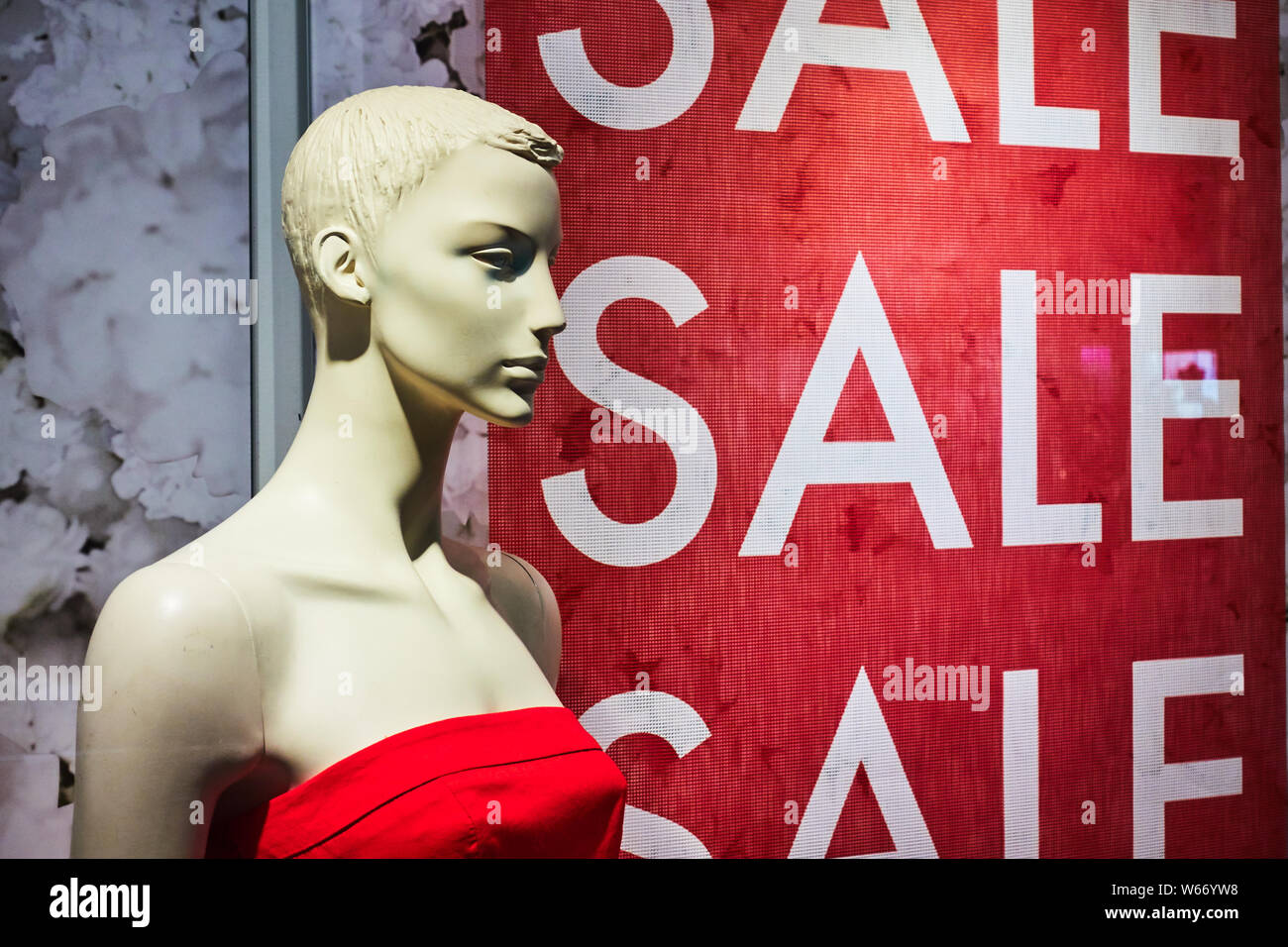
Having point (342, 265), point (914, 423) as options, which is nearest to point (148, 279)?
point (342, 265)

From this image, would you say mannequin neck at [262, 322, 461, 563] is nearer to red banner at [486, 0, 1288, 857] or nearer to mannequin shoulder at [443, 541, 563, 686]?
mannequin shoulder at [443, 541, 563, 686]

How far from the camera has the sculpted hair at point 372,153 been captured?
112 centimetres

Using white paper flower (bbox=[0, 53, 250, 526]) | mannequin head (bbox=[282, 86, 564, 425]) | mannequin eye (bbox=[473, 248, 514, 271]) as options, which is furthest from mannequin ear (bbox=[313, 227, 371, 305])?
white paper flower (bbox=[0, 53, 250, 526])

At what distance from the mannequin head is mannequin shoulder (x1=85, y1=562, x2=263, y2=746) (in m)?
0.31

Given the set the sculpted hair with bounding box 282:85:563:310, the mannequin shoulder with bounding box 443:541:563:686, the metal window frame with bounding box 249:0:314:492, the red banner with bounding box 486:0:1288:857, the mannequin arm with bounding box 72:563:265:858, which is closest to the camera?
the mannequin arm with bounding box 72:563:265:858

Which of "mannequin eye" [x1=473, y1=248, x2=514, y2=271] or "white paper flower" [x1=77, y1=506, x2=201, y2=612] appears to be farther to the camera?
"white paper flower" [x1=77, y1=506, x2=201, y2=612]

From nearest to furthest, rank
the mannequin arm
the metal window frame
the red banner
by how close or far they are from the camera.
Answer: the mannequin arm, the metal window frame, the red banner

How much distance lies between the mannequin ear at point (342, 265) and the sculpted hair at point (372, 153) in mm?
12

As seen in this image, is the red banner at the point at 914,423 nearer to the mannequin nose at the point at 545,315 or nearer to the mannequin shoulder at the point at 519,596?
the mannequin shoulder at the point at 519,596

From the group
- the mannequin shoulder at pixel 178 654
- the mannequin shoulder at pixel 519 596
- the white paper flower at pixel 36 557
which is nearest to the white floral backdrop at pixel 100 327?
the white paper flower at pixel 36 557

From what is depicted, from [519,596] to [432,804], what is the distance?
39 cm

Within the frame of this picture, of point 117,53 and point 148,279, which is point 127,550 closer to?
point 148,279

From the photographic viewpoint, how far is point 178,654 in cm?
97

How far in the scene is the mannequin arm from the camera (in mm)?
964
